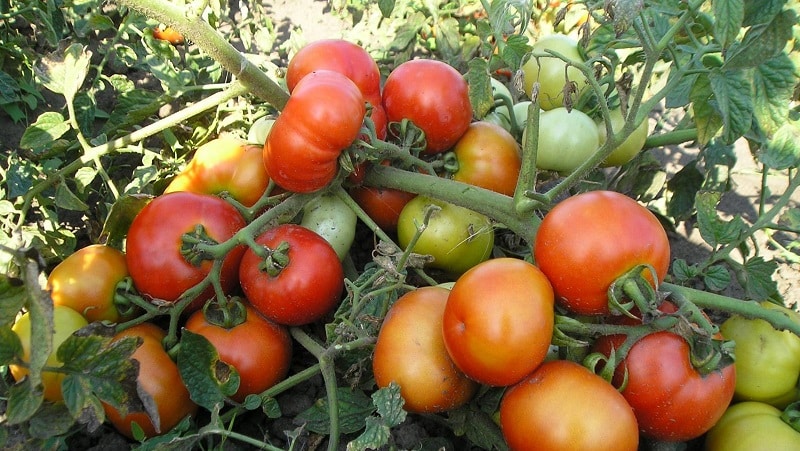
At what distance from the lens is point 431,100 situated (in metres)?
1.75

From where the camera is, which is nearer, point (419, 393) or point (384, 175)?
point (419, 393)

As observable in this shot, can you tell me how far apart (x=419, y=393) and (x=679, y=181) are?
1.28 meters

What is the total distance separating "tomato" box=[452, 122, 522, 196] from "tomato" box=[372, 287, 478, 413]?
532 millimetres

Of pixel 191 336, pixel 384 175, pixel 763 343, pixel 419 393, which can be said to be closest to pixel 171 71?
pixel 384 175

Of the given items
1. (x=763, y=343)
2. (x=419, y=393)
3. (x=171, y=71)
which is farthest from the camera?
(x=171, y=71)

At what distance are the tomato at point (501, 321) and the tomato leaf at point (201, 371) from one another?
1.72 ft

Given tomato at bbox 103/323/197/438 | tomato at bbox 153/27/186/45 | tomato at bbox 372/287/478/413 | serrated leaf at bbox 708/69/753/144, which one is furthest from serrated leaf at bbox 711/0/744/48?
tomato at bbox 153/27/186/45

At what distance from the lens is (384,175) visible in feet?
5.79

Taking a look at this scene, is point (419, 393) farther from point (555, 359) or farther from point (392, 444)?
point (555, 359)

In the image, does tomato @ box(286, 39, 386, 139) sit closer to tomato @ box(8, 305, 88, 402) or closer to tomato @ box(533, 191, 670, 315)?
tomato @ box(533, 191, 670, 315)

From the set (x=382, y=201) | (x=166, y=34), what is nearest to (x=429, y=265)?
(x=382, y=201)

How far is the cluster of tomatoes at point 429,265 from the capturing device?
117 cm

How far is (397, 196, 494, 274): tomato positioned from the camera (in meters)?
1.66

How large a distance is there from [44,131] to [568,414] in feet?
5.18
